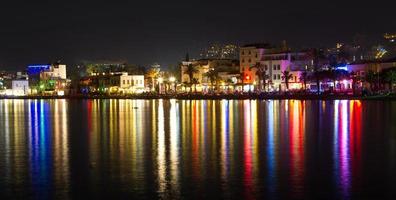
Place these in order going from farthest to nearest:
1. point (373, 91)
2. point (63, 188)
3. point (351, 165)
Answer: point (373, 91) → point (351, 165) → point (63, 188)

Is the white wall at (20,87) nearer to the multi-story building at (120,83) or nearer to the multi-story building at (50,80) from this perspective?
the multi-story building at (50,80)

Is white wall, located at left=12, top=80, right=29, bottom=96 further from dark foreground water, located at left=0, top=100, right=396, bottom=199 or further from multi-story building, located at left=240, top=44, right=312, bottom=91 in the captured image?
dark foreground water, located at left=0, top=100, right=396, bottom=199

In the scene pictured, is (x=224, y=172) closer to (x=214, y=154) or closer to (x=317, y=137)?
(x=214, y=154)

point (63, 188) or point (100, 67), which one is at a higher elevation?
point (100, 67)

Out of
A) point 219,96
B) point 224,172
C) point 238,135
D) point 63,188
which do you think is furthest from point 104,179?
point 219,96

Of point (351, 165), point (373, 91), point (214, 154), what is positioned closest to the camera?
point (351, 165)

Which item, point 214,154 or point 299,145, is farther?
point 299,145

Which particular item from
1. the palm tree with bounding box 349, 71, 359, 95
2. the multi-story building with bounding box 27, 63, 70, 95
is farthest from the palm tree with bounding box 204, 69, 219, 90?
the multi-story building with bounding box 27, 63, 70, 95

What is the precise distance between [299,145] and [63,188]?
11.2 metres

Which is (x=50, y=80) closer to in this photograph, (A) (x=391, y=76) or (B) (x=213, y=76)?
(B) (x=213, y=76)

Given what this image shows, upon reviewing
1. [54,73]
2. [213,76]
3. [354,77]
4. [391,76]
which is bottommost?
[391,76]

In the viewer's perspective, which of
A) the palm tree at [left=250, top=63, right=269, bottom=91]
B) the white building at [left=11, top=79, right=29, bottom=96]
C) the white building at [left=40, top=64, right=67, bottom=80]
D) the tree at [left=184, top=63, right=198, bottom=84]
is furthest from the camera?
the white building at [left=11, top=79, right=29, bottom=96]

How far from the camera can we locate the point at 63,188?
15531mm

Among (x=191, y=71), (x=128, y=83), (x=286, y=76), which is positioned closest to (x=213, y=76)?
(x=191, y=71)
